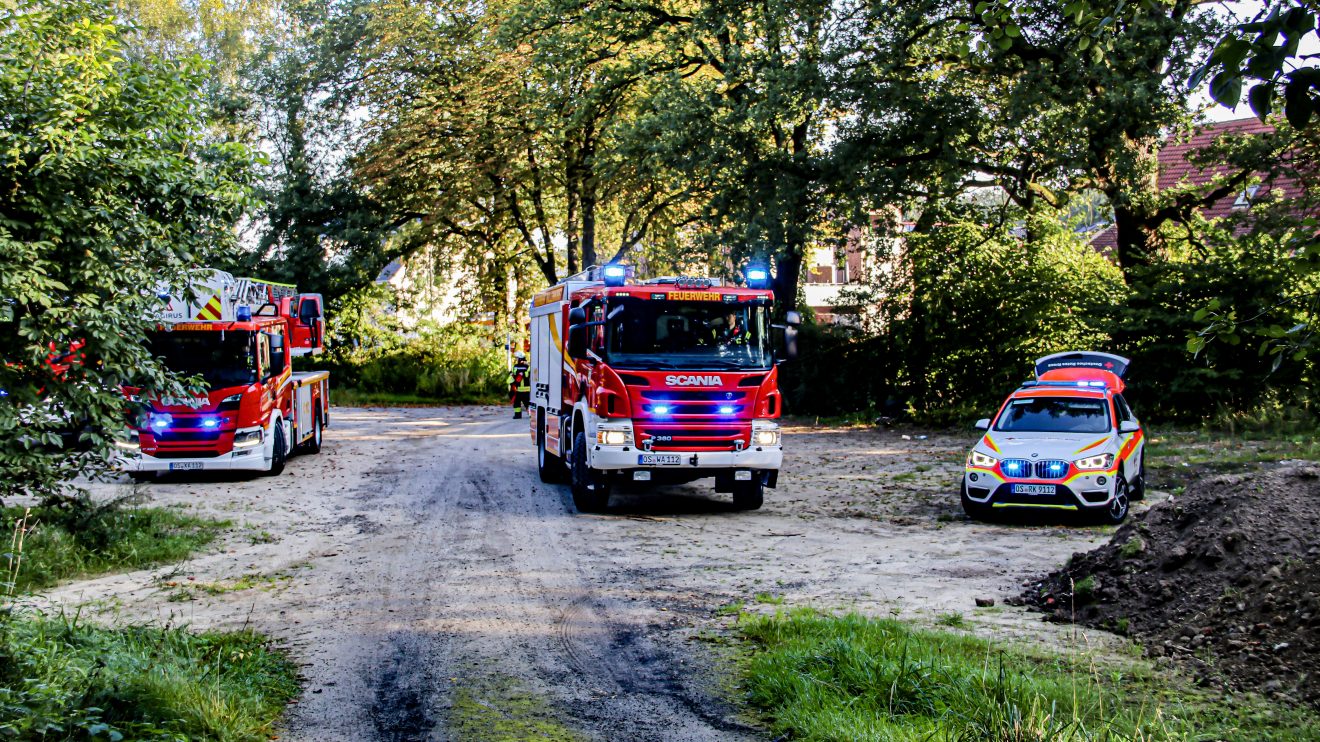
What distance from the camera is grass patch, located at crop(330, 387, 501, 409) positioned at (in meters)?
37.4

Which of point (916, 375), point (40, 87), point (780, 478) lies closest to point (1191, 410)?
point (916, 375)

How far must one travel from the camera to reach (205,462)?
17.0 metres

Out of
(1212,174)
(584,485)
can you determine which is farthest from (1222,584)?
(1212,174)

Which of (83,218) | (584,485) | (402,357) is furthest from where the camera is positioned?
(402,357)

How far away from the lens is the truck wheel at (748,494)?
14442 mm

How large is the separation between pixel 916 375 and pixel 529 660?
20942 millimetres

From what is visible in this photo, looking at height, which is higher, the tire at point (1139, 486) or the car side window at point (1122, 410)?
the car side window at point (1122, 410)

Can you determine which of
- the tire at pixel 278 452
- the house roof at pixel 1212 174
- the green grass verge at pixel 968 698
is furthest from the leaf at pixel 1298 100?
the house roof at pixel 1212 174

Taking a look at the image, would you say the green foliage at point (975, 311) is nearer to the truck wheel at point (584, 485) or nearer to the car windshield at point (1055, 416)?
the car windshield at point (1055, 416)

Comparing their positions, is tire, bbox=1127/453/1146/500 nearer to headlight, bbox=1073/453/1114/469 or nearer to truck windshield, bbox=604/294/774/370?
headlight, bbox=1073/453/1114/469

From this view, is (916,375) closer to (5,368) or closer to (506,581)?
(506,581)

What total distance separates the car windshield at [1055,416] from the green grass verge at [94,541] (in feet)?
33.2

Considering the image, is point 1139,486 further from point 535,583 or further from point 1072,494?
point 535,583

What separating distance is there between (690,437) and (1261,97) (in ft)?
34.7
